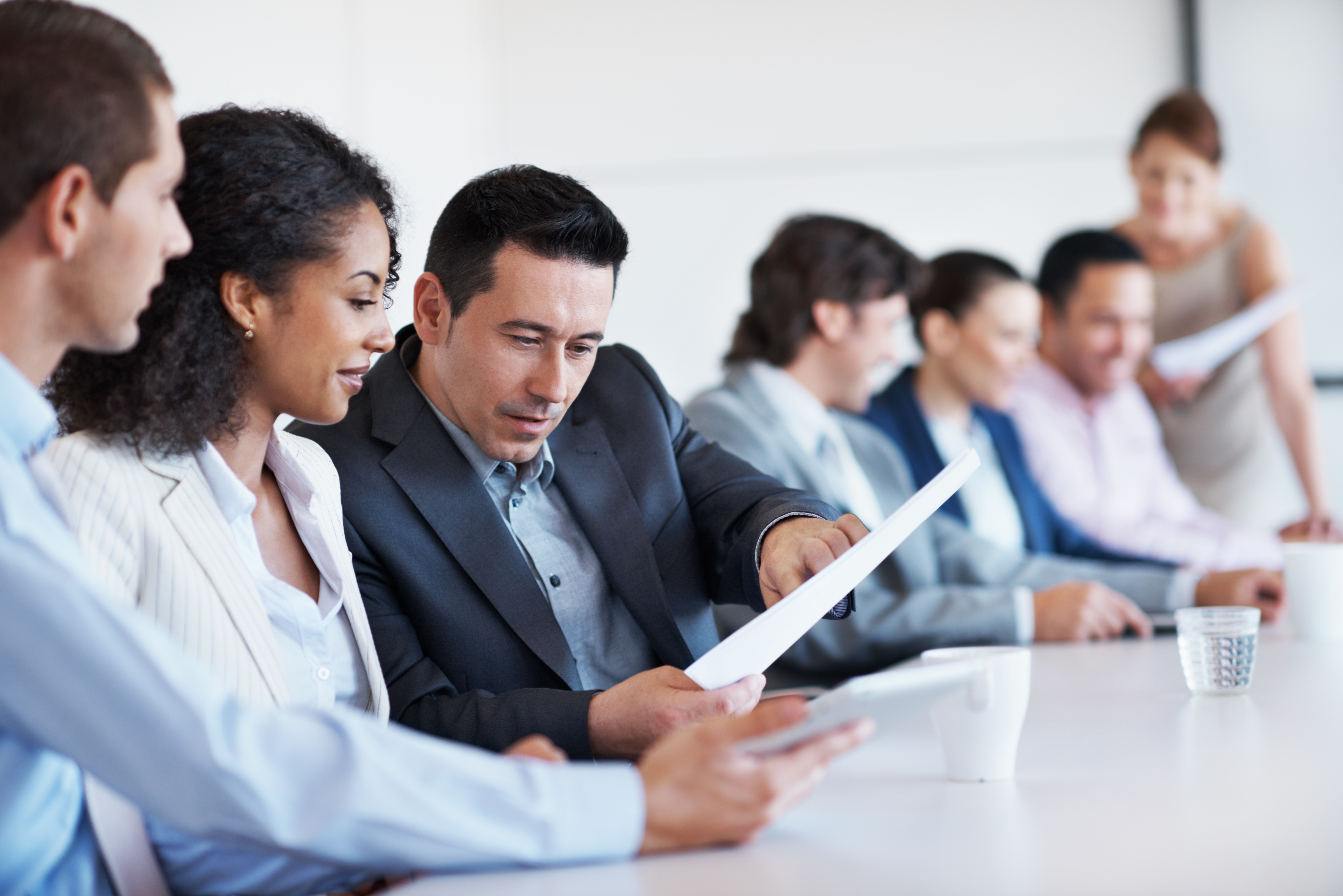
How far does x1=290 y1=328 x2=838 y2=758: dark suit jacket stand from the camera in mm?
1417

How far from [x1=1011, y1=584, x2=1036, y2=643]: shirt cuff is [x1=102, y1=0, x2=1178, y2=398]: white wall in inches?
111

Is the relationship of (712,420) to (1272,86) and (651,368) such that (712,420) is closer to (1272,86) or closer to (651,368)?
(651,368)

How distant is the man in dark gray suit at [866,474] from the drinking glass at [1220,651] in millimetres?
565

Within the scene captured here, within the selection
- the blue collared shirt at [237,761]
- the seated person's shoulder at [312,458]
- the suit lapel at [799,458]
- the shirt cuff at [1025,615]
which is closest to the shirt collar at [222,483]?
the seated person's shoulder at [312,458]

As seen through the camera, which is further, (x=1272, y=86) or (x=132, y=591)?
(x=1272, y=86)

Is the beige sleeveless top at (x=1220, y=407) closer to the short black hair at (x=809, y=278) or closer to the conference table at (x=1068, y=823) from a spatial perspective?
the short black hair at (x=809, y=278)

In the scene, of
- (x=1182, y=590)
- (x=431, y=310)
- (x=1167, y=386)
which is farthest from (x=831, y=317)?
(x=1167, y=386)

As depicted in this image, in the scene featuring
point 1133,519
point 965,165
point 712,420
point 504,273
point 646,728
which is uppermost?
point 965,165

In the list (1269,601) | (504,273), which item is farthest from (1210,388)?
Result: (504,273)

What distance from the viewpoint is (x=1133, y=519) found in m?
3.33

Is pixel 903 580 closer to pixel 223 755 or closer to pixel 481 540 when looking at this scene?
pixel 481 540

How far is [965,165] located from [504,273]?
12.3 ft

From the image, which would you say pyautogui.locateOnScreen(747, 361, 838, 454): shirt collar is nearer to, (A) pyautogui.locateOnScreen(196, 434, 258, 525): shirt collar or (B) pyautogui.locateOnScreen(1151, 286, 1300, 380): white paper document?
(A) pyautogui.locateOnScreen(196, 434, 258, 525): shirt collar

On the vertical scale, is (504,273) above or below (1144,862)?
above
